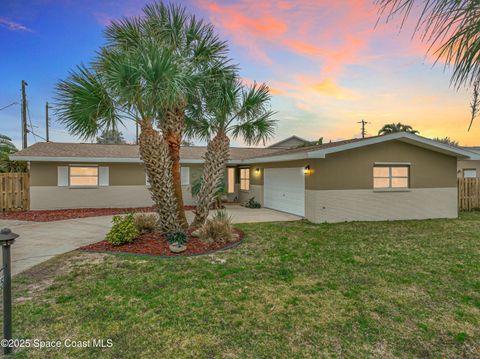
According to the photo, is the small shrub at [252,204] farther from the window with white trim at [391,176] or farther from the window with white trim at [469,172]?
the window with white trim at [469,172]

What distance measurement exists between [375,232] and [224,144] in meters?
5.75

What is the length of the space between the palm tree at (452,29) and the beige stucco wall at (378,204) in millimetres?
8770

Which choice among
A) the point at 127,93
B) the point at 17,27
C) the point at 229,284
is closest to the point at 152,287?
the point at 229,284

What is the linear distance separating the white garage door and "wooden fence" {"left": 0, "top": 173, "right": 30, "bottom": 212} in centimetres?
1206

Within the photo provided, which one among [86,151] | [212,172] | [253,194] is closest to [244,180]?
[253,194]

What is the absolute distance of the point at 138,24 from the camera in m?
7.27

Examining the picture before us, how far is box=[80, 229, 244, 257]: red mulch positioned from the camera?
637 cm

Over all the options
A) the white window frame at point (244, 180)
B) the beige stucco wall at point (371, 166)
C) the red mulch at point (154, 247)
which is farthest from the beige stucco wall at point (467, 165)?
the red mulch at point (154, 247)

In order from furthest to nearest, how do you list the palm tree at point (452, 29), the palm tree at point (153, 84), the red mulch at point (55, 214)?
the red mulch at point (55, 214) → the palm tree at point (153, 84) → the palm tree at point (452, 29)

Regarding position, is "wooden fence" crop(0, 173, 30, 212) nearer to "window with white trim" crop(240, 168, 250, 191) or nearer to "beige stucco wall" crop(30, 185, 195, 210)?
"beige stucco wall" crop(30, 185, 195, 210)

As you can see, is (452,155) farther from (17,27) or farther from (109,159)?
(17,27)

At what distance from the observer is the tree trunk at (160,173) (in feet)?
22.7

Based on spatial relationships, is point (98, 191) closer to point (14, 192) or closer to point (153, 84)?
point (14, 192)

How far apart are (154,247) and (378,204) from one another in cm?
919
